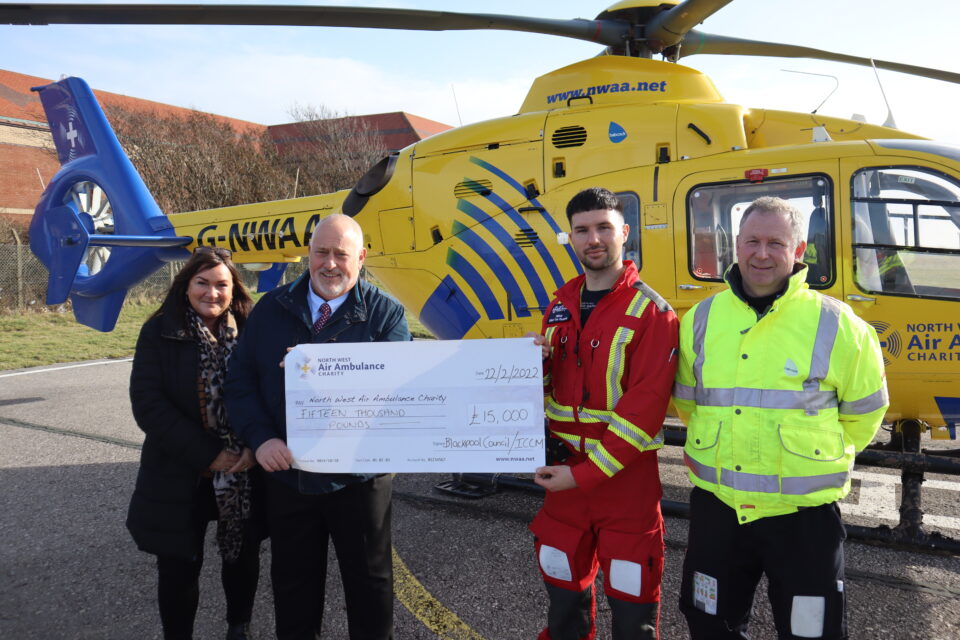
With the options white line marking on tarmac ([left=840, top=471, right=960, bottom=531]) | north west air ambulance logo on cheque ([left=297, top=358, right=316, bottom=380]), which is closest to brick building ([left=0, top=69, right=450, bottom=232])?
north west air ambulance logo on cheque ([left=297, top=358, right=316, bottom=380])

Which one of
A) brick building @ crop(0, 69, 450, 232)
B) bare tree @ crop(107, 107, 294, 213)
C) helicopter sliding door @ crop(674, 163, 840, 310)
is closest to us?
helicopter sliding door @ crop(674, 163, 840, 310)

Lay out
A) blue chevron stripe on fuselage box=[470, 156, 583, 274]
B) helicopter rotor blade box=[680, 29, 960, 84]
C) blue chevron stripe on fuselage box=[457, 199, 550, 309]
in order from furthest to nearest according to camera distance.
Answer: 1. helicopter rotor blade box=[680, 29, 960, 84]
2. blue chevron stripe on fuselage box=[457, 199, 550, 309]
3. blue chevron stripe on fuselage box=[470, 156, 583, 274]

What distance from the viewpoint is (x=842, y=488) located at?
1.98 m

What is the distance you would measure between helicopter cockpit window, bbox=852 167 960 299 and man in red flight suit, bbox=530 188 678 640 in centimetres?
225

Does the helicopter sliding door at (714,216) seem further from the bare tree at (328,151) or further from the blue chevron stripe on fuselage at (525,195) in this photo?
the bare tree at (328,151)

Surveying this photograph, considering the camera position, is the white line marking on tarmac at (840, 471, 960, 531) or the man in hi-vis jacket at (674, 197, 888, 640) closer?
the man in hi-vis jacket at (674, 197, 888, 640)

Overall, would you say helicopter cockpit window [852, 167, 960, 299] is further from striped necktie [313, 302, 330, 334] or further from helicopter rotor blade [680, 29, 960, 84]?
striped necktie [313, 302, 330, 334]

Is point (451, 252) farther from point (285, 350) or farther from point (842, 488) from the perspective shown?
point (842, 488)

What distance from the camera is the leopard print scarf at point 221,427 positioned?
2580 millimetres

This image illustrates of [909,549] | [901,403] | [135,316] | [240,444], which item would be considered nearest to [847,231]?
[901,403]

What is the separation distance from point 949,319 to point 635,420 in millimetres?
2658

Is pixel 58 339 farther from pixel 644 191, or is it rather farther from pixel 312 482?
pixel 312 482

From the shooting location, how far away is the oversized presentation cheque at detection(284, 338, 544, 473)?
2.34 metres

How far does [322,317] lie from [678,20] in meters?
3.55
